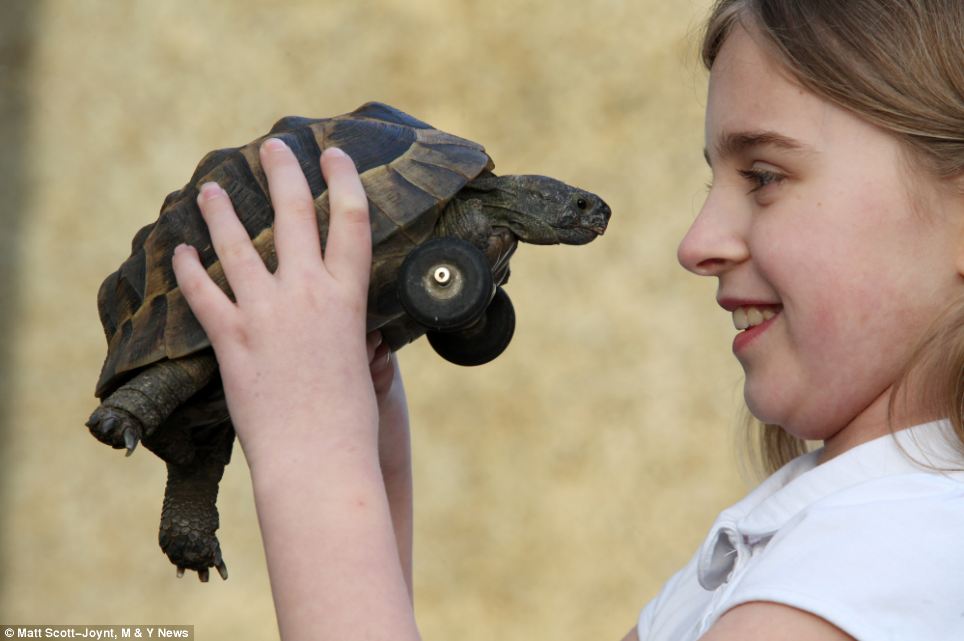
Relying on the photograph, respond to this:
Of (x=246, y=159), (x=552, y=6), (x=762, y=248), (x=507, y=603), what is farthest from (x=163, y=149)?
(x=762, y=248)

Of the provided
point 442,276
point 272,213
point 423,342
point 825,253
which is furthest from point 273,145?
point 423,342

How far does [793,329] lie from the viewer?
758 millimetres

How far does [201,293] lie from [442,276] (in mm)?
155

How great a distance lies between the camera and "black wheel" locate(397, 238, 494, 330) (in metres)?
0.79

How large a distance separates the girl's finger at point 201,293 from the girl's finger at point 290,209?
0.15ft

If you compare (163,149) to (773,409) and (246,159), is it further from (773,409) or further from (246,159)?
(773,409)

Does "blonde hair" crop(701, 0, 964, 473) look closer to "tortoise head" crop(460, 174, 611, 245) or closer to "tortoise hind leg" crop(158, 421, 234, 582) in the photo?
"tortoise head" crop(460, 174, 611, 245)

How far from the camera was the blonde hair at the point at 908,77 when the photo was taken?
75cm

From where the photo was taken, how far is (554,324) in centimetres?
312

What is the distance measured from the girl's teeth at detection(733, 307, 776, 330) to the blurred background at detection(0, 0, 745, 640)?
7.33ft

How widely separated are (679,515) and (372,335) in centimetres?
224

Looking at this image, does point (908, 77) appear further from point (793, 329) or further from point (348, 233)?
point (348, 233)

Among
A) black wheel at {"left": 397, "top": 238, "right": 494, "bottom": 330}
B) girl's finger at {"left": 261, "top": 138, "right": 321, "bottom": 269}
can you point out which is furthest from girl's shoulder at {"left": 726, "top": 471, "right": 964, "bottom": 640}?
girl's finger at {"left": 261, "top": 138, "right": 321, "bottom": 269}

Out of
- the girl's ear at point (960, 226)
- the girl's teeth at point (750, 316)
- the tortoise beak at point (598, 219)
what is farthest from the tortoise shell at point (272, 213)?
the girl's ear at point (960, 226)
